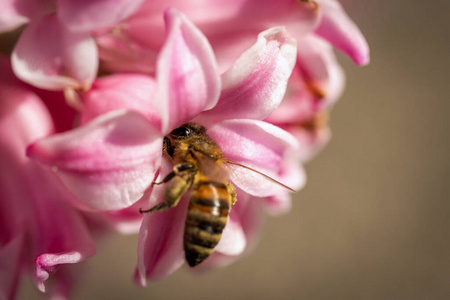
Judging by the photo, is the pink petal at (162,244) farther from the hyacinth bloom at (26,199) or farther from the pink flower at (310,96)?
the pink flower at (310,96)

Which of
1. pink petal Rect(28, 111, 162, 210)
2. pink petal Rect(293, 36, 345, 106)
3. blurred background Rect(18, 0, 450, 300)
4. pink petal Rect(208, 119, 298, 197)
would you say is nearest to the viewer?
pink petal Rect(28, 111, 162, 210)

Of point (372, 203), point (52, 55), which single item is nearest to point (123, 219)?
point (52, 55)

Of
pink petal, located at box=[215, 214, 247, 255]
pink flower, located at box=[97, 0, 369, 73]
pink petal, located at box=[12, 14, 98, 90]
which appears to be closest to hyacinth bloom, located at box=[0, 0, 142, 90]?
pink petal, located at box=[12, 14, 98, 90]

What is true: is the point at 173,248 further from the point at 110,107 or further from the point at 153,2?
the point at 153,2

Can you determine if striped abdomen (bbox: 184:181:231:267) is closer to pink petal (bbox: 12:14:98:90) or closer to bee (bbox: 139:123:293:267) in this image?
bee (bbox: 139:123:293:267)

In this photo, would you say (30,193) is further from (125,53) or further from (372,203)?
(372,203)

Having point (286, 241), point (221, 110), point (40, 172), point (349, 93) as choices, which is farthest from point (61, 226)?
point (349, 93)
